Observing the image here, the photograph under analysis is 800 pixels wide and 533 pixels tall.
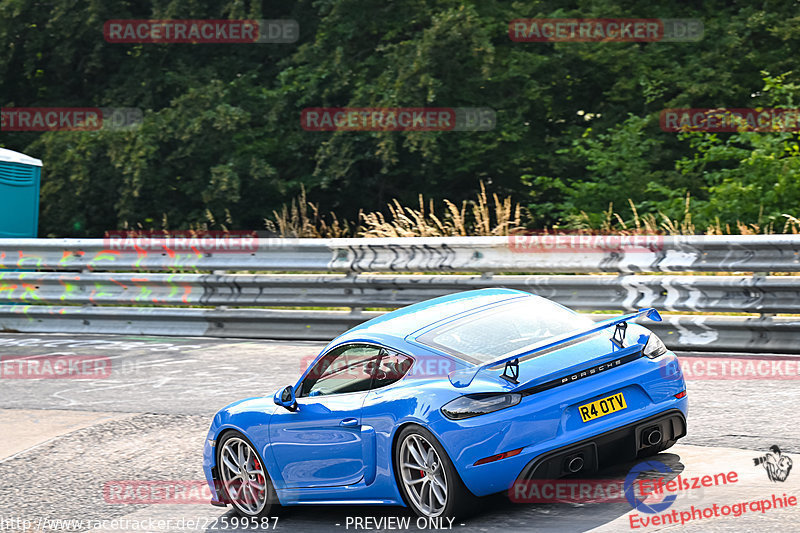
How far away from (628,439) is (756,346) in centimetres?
457

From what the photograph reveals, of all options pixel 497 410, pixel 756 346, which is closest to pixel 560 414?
pixel 497 410

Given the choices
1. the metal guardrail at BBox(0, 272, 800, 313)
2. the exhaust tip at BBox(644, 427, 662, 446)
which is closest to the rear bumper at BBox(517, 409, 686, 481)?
the exhaust tip at BBox(644, 427, 662, 446)

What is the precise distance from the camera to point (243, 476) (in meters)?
6.73

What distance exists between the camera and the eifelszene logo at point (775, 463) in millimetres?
5980

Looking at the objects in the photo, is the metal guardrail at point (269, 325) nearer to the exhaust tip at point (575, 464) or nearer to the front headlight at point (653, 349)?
the front headlight at point (653, 349)

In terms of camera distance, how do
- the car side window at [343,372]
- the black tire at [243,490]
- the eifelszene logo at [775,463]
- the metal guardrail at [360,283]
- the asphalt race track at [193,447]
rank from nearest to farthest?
1. the asphalt race track at [193,447]
2. the eifelszene logo at [775,463]
3. the car side window at [343,372]
4. the black tire at [243,490]
5. the metal guardrail at [360,283]

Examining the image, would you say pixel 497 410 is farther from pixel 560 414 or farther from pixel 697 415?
pixel 697 415

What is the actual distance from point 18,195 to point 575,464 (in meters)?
12.8

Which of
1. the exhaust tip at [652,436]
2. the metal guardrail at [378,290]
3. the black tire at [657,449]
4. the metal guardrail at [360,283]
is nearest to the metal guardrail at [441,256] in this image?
the metal guardrail at [360,283]

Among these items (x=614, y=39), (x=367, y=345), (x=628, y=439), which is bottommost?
(x=628, y=439)

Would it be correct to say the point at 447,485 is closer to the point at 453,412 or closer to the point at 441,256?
the point at 453,412

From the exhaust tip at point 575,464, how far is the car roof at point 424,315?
112 cm

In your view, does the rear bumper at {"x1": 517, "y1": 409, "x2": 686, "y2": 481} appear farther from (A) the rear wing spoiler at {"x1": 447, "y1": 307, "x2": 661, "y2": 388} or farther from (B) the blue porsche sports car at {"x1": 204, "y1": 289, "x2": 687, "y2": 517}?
(A) the rear wing spoiler at {"x1": 447, "y1": 307, "x2": 661, "y2": 388}

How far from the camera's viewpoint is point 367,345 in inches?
244
